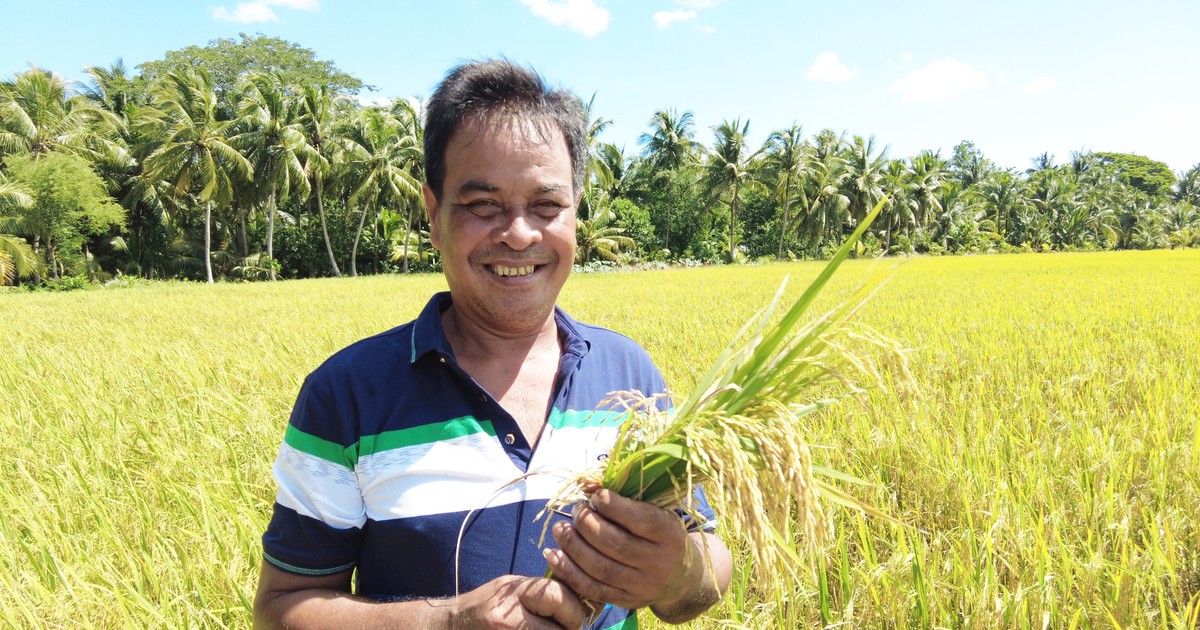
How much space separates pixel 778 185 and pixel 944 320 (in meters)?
30.6

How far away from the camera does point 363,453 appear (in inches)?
45.0

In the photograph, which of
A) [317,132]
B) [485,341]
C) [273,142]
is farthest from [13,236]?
[485,341]

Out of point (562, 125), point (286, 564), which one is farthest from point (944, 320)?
point (286, 564)

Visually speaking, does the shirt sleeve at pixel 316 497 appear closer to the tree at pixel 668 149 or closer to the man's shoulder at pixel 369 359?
the man's shoulder at pixel 369 359

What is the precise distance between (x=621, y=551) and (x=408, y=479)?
0.41m

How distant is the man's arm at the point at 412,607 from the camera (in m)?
0.96

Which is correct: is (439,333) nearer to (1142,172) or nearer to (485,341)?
(485,341)

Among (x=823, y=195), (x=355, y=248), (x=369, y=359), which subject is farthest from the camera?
(x=823, y=195)

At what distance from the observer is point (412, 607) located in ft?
3.44

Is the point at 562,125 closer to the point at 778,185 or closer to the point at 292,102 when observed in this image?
the point at 292,102

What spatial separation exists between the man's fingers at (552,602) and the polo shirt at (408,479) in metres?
0.11

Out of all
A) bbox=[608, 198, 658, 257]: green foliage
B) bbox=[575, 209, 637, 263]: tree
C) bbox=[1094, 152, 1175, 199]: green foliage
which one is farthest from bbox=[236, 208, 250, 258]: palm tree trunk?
bbox=[1094, 152, 1175, 199]: green foliage

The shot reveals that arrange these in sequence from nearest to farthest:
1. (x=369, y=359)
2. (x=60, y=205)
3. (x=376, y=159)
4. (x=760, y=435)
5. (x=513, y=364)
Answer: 1. (x=760, y=435)
2. (x=369, y=359)
3. (x=513, y=364)
4. (x=60, y=205)
5. (x=376, y=159)

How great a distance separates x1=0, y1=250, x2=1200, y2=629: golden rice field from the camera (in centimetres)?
175
